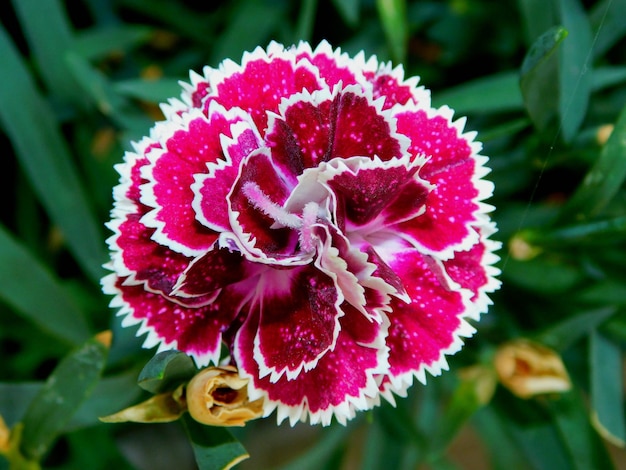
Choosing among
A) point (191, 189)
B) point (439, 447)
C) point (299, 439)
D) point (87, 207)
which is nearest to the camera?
point (191, 189)

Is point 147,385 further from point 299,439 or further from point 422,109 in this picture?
point 299,439

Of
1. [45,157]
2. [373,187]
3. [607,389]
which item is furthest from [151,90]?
[607,389]

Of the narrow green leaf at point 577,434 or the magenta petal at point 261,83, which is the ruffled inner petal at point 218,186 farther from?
the narrow green leaf at point 577,434

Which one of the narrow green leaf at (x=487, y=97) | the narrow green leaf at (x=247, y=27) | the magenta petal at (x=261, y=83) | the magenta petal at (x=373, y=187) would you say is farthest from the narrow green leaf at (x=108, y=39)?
the magenta petal at (x=373, y=187)

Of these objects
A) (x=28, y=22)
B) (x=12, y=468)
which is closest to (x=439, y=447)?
(x=12, y=468)

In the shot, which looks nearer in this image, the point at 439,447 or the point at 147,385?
the point at 147,385

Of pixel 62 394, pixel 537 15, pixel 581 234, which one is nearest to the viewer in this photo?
pixel 62 394

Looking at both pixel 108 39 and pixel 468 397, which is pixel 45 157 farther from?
pixel 468 397
